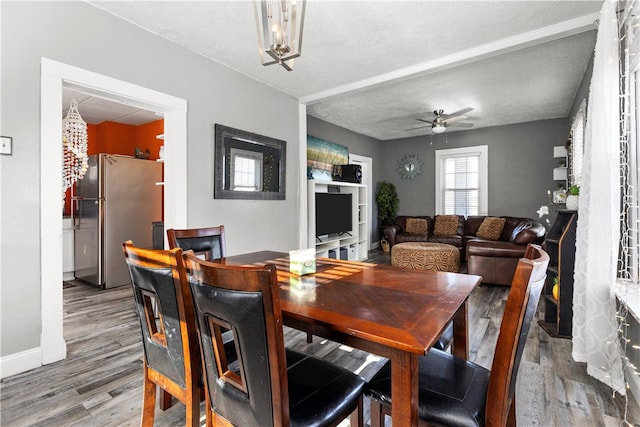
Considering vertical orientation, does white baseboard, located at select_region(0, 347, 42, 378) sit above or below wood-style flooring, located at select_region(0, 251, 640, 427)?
above

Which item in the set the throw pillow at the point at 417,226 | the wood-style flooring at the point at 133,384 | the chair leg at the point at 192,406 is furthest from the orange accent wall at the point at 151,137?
the throw pillow at the point at 417,226

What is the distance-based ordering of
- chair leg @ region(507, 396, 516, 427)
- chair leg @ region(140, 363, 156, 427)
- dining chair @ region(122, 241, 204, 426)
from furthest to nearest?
chair leg @ region(140, 363, 156, 427) < chair leg @ region(507, 396, 516, 427) < dining chair @ region(122, 241, 204, 426)

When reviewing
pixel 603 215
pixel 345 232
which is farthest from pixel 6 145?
pixel 345 232

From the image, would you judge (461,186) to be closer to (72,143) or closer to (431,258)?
(431,258)

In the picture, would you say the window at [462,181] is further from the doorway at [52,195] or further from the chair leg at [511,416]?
the doorway at [52,195]

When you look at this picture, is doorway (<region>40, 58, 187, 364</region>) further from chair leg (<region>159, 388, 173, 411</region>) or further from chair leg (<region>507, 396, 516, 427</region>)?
chair leg (<region>507, 396, 516, 427</region>)

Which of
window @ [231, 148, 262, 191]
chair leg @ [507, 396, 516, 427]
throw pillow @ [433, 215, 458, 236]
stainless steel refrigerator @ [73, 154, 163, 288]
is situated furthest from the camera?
throw pillow @ [433, 215, 458, 236]

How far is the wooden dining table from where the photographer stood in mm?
903

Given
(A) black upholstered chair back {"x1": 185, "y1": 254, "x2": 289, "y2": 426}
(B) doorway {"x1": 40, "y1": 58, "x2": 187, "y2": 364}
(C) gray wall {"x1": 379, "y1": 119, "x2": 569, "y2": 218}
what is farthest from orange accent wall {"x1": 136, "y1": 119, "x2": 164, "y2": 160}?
(C) gray wall {"x1": 379, "y1": 119, "x2": 569, "y2": 218}

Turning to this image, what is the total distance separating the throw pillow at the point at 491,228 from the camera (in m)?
5.53

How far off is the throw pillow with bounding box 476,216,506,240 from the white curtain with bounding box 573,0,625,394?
3693mm

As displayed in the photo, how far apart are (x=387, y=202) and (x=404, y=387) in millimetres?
6639

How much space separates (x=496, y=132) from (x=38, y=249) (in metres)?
7.18

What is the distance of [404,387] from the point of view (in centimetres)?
90
